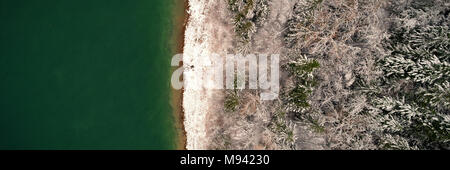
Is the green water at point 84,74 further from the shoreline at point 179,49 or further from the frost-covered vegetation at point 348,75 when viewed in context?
the frost-covered vegetation at point 348,75

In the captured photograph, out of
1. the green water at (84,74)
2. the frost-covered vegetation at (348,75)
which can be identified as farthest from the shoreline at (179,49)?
the frost-covered vegetation at (348,75)

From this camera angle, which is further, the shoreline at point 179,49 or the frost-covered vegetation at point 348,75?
the shoreline at point 179,49

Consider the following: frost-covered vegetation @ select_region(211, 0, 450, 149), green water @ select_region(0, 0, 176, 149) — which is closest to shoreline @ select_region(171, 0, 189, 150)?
green water @ select_region(0, 0, 176, 149)

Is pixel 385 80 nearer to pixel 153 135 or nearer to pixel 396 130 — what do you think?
pixel 396 130

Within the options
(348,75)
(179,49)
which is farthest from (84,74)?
(348,75)
